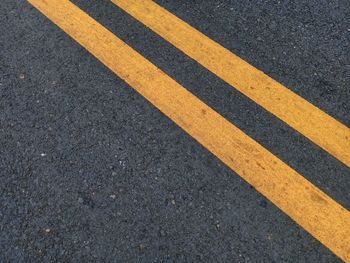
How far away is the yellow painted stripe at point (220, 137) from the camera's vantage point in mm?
1914

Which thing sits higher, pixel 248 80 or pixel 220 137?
pixel 248 80

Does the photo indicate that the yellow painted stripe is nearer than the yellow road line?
Yes

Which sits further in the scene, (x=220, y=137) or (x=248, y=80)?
(x=248, y=80)

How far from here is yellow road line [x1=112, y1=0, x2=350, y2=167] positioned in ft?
7.18

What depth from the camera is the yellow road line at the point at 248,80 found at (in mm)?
2188

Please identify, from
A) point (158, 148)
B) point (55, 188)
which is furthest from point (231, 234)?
point (55, 188)

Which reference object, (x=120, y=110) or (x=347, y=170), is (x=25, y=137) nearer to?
(x=120, y=110)

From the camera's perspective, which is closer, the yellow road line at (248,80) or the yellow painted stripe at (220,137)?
the yellow painted stripe at (220,137)

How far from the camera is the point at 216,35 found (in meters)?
2.69

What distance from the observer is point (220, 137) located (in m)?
2.18

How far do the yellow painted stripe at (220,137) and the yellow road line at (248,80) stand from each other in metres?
0.24

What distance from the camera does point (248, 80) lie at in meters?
2.43

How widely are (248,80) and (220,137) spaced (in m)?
0.44

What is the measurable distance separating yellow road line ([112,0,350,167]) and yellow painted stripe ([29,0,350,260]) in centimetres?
24
